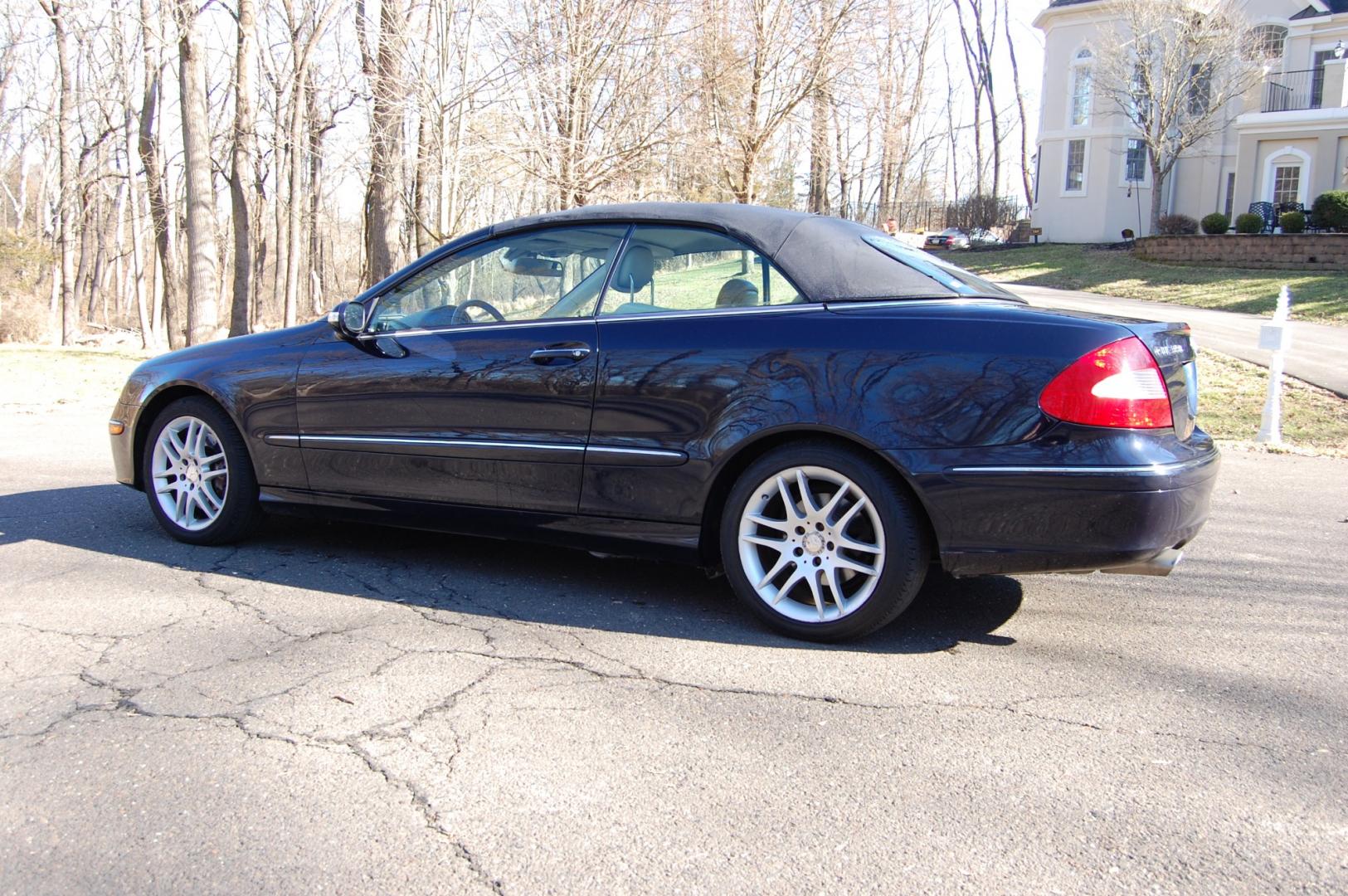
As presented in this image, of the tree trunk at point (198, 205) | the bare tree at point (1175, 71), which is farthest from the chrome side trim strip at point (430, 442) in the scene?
the bare tree at point (1175, 71)

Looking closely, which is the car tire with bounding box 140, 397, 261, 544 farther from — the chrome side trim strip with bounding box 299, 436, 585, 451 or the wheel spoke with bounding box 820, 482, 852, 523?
the wheel spoke with bounding box 820, 482, 852, 523

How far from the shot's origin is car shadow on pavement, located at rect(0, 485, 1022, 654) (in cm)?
417

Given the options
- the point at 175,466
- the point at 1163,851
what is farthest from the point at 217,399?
the point at 1163,851

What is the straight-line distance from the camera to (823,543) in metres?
3.92

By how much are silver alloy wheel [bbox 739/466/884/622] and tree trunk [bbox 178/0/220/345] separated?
14.7 m

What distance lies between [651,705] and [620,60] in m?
14.8

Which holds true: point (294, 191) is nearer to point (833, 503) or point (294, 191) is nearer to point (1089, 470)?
point (833, 503)

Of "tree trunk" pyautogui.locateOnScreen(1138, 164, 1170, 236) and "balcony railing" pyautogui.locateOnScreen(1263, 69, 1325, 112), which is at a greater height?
"balcony railing" pyautogui.locateOnScreen(1263, 69, 1325, 112)

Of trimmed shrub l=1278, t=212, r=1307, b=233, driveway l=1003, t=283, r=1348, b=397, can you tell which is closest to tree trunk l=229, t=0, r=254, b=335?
driveway l=1003, t=283, r=1348, b=397

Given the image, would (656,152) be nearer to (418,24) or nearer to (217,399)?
(418,24)

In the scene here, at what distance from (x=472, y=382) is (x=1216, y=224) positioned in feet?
103

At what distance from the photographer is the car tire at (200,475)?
519 centimetres

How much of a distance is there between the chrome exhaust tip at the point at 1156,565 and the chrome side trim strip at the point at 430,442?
200cm

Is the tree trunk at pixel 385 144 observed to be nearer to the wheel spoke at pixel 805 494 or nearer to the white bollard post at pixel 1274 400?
the white bollard post at pixel 1274 400
